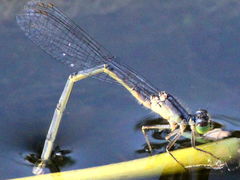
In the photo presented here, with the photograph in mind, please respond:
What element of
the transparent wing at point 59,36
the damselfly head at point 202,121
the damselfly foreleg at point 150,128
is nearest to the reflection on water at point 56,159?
the damselfly foreleg at point 150,128

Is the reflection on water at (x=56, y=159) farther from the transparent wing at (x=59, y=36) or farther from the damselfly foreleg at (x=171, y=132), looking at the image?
the transparent wing at (x=59, y=36)

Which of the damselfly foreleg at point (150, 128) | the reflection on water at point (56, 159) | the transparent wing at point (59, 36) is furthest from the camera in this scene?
the transparent wing at point (59, 36)

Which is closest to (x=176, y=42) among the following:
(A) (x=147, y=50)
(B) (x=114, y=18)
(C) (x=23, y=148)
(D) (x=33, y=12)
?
(A) (x=147, y=50)

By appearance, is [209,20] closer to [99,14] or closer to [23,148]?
[99,14]

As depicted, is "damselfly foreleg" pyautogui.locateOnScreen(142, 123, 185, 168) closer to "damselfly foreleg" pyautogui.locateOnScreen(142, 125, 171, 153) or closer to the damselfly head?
"damselfly foreleg" pyautogui.locateOnScreen(142, 125, 171, 153)

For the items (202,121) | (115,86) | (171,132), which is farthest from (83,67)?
(202,121)

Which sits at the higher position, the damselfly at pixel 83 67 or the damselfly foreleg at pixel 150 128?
the damselfly at pixel 83 67
